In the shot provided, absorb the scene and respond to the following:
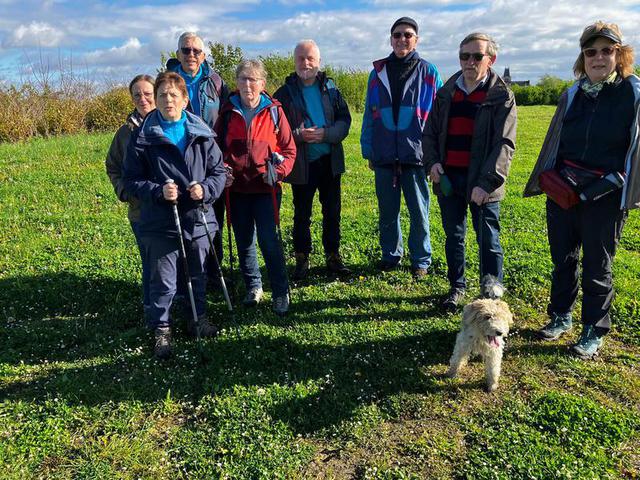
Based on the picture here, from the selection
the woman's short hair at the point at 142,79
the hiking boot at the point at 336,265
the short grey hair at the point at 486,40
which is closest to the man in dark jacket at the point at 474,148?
the short grey hair at the point at 486,40

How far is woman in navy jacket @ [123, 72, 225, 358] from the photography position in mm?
4500

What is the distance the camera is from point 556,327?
5.04 m

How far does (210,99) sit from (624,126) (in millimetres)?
4207

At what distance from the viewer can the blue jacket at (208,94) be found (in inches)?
216

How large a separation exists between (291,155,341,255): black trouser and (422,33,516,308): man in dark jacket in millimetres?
1415

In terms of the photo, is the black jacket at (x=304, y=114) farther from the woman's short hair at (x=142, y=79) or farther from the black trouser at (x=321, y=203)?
the woman's short hair at (x=142, y=79)

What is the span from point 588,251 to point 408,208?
2.37 meters

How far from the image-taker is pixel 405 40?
5754 millimetres

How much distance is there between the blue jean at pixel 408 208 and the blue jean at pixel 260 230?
66.5 inches

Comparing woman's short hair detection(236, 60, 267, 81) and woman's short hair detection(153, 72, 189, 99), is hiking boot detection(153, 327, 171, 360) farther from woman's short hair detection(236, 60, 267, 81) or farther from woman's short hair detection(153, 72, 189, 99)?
woman's short hair detection(236, 60, 267, 81)

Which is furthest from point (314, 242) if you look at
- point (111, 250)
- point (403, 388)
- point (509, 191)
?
point (509, 191)

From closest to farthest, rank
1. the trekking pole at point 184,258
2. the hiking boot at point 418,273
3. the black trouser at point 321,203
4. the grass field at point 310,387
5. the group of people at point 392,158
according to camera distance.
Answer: the grass field at point 310,387 → the group of people at point 392,158 → the trekking pole at point 184,258 → the black trouser at point 321,203 → the hiking boot at point 418,273

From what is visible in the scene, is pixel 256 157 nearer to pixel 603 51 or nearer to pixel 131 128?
pixel 131 128

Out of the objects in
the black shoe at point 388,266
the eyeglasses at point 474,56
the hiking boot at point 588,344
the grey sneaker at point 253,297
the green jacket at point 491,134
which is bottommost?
the hiking boot at point 588,344
